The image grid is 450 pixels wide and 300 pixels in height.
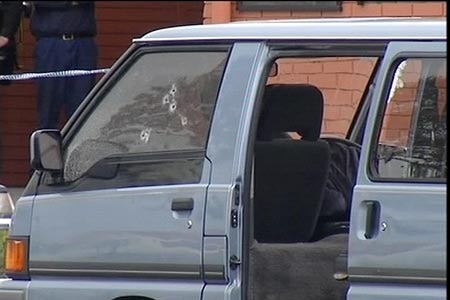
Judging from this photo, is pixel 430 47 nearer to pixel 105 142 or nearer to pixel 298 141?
pixel 298 141

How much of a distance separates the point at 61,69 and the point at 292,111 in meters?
4.19

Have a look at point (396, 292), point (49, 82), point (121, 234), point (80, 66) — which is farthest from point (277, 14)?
point (396, 292)

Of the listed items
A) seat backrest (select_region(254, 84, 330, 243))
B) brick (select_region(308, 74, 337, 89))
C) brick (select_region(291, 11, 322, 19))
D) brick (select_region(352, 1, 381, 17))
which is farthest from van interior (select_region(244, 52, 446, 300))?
brick (select_region(291, 11, 322, 19))

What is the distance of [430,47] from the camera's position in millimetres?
5316

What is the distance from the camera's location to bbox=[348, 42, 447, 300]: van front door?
17.0 ft

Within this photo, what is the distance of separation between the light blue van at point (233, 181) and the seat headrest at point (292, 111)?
0.01 m

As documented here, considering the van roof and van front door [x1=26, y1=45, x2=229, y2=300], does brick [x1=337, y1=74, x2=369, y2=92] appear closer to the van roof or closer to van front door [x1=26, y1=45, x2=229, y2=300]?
the van roof

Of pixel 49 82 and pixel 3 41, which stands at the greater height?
pixel 3 41

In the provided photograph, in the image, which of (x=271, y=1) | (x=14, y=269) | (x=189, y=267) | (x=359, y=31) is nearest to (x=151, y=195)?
(x=189, y=267)

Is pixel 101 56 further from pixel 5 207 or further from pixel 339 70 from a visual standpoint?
pixel 5 207

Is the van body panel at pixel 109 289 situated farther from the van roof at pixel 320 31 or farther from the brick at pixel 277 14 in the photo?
the brick at pixel 277 14

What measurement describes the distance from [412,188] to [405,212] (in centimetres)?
10

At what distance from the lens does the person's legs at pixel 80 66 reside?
1007cm

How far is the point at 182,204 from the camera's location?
559 centimetres
